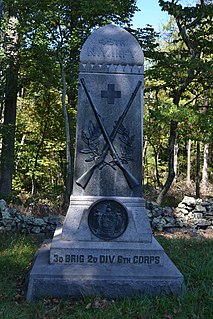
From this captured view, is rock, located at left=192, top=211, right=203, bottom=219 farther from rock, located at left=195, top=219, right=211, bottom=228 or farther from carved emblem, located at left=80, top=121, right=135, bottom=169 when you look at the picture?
carved emblem, located at left=80, top=121, right=135, bottom=169

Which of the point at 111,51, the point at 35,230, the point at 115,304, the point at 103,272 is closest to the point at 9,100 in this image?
the point at 35,230

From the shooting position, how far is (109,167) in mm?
5164

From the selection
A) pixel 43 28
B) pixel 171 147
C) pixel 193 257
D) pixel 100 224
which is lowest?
pixel 193 257

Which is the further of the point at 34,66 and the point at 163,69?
the point at 34,66

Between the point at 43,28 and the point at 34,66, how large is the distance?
1640 mm

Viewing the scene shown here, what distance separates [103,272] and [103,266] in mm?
215

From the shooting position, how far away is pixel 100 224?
16.6ft

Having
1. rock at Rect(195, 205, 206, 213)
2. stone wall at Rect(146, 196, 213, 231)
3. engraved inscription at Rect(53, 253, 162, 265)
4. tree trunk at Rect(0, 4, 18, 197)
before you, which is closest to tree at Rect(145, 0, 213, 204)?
stone wall at Rect(146, 196, 213, 231)

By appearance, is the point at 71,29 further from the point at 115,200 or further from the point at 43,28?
the point at 115,200

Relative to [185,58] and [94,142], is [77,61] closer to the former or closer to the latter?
[185,58]

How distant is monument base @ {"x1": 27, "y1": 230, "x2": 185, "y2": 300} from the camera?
4.29 m

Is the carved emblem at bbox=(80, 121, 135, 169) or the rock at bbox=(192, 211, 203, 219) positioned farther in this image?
the rock at bbox=(192, 211, 203, 219)

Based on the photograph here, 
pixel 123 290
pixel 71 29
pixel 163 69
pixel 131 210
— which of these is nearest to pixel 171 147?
pixel 163 69

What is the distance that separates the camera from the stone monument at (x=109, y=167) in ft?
15.9
